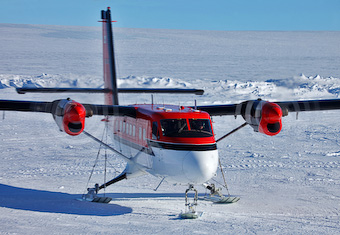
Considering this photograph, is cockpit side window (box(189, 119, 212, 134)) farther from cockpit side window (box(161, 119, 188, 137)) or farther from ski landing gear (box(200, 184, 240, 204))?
ski landing gear (box(200, 184, 240, 204))

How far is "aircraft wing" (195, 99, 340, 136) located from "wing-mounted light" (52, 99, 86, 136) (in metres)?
4.68

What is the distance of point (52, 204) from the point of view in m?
13.5

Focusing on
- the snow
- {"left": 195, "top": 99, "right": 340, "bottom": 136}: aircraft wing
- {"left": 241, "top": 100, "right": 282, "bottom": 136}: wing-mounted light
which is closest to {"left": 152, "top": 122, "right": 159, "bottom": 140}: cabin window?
the snow

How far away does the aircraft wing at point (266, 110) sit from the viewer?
43.7 ft

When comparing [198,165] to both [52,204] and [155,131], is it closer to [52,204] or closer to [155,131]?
[155,131]

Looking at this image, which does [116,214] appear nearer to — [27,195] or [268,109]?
[27,195]

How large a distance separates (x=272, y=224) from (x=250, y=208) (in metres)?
1.60

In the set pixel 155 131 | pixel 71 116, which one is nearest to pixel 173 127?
pixel 155 131

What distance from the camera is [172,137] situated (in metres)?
11.4

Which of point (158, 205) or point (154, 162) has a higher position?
point (154, 162)

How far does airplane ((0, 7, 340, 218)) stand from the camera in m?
11.0

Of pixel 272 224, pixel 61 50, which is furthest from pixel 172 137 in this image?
pixel 61 50

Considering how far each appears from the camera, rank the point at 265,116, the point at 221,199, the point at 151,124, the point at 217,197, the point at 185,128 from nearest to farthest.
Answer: the point at 185,128 < the point at 151,124 < the point at 265,116 < the point at 221,199 < the point at 217,197

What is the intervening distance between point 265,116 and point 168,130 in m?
3.42
